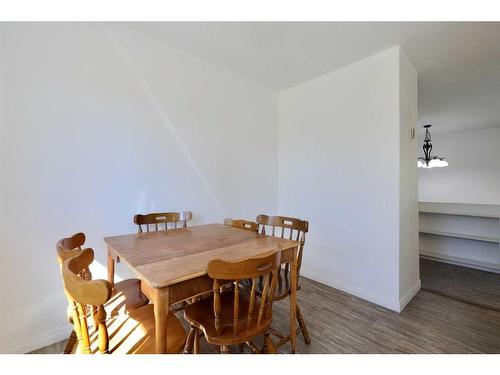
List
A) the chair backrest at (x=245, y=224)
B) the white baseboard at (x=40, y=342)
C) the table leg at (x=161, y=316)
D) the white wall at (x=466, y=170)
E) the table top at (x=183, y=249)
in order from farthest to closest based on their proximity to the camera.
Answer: the white wall at (x=466, y=170)
the chair backrest at (x=245, y=224)
the white baseboard at (x=40, y=342)
the table top at (x=183, y=249)
the table leg at (x=161, y=316)

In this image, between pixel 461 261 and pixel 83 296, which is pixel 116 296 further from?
pixel 461 261

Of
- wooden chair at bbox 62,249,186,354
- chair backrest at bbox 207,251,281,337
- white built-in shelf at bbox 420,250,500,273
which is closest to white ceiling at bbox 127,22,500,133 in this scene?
chair backrest at bbox 207,251,281,337

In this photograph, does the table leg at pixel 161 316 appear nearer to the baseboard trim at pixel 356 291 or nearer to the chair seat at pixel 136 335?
the chair seat at pixel 136 335

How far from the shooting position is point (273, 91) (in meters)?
3.11

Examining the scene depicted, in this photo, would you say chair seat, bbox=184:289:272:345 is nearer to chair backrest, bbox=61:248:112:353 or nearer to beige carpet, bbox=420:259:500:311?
chair backrest, bbox=61:248:112:353

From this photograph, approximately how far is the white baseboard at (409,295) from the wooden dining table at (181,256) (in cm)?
123

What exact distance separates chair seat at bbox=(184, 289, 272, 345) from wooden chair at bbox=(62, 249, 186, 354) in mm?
100

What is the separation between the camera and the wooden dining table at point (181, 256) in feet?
3.07

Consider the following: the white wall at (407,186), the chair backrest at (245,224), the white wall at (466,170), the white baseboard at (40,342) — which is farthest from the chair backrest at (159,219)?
the white wall at (466,170)

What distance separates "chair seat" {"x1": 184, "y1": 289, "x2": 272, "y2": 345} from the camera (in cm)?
104

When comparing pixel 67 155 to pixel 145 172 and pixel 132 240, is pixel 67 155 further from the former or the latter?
pixel 132 240

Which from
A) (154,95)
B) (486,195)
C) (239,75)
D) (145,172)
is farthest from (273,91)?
(486,195)

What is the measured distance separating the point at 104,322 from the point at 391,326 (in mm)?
2017
